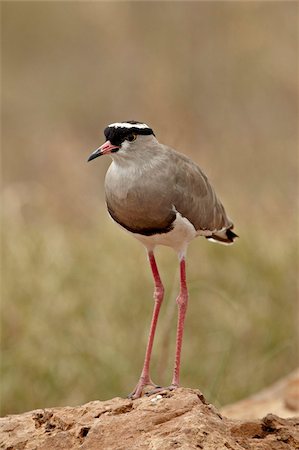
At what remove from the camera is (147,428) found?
3.87 meters

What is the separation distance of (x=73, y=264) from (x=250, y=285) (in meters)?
1.64

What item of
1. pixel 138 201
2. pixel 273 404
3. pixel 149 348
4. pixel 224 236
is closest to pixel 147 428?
pixel 149 348

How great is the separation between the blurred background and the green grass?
0.04 feet

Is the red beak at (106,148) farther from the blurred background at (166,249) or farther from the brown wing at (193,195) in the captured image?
the blurred background at (166,249)

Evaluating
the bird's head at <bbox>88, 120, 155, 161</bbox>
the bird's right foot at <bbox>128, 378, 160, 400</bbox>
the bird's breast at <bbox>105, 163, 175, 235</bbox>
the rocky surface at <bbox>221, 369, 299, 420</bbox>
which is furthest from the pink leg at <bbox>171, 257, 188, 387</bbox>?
the rocky surface at <bbox>221, 369, 299, 420</bbox>

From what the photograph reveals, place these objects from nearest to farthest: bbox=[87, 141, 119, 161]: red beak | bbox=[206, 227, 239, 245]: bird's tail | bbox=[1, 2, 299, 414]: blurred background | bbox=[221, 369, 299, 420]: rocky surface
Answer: bbox=[87, 141, 119, 161]: red beak
bbox=[206, 227, 239, 245]: bird's tail
bbox=[221, 369, 299, 420]: rocky surface
bbox=[1, 2, 299, 414]: blurred background

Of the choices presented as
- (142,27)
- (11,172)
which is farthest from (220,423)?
(142,27)

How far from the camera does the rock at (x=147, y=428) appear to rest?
3754 mm

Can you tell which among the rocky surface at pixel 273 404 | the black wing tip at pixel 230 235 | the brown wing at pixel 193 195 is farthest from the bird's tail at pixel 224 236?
the rocky surface at pixel 273 404

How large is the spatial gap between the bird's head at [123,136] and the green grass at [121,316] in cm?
242

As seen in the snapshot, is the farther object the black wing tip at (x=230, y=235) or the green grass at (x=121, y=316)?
the green grass at (x=121, y=316)

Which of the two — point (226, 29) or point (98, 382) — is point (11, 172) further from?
point (98, 382)

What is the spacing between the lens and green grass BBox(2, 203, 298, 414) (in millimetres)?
7285

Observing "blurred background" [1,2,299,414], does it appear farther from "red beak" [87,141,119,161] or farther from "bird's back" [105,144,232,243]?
"red beak" [87,141,119,161]
